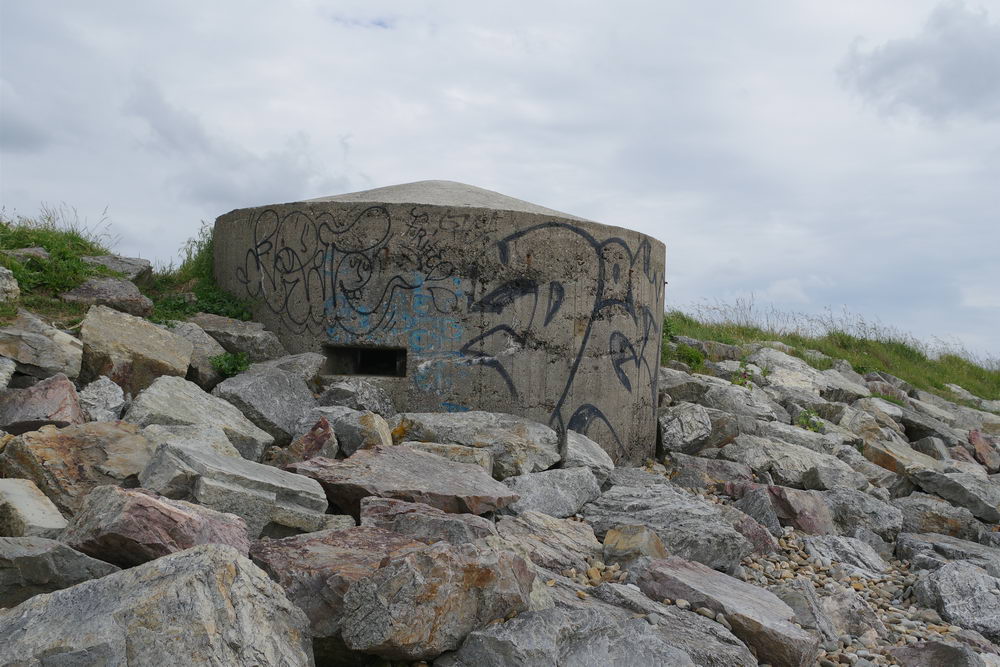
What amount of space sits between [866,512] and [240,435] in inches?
163

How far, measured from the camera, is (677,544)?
4.48 meters

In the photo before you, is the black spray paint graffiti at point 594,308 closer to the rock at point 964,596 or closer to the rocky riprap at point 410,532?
the rocky riprap at point 410,532

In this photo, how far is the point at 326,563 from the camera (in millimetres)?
3121

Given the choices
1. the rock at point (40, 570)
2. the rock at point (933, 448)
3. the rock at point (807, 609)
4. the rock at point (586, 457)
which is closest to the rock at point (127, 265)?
the rock at point (586, 457)

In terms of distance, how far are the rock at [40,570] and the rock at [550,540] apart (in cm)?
168

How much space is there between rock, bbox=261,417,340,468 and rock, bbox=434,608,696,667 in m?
2.07

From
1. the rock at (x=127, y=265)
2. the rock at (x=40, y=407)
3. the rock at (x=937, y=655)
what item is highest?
the rock at (x=127, y=265)

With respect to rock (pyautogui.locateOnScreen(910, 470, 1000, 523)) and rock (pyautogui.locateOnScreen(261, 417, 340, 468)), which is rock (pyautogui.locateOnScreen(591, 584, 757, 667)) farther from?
rock (pyautogui.locateOnScreen(910, 470, 1000, 523))

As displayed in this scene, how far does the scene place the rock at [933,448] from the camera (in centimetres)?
864

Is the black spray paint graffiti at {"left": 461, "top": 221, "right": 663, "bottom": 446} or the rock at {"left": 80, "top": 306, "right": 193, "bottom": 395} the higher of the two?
the black spray paint graffiti at {"left": 461, "top": 221, "right": 663, "bottom": 446}

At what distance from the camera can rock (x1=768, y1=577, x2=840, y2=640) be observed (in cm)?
387

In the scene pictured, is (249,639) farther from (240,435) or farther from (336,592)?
(240,435)

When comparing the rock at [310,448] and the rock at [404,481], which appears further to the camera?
the rock at [310,448]

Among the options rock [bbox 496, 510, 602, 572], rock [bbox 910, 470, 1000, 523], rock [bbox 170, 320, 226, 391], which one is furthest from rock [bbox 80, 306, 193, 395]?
rock [bbox 910, 470, 1000, 523]
